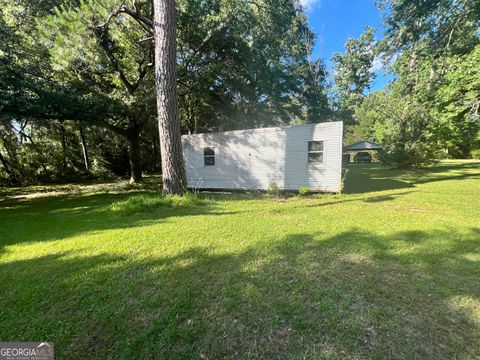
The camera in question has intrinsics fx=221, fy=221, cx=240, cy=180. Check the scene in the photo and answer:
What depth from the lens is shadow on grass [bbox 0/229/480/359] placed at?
5.58 feet

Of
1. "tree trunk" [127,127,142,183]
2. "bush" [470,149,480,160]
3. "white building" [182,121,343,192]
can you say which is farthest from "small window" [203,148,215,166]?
"bush" [470,149,480,160]

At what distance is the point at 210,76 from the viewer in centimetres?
1065

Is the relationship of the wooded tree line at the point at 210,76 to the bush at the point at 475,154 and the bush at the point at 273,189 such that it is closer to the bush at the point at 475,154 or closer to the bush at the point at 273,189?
the bush at the point at 273,189

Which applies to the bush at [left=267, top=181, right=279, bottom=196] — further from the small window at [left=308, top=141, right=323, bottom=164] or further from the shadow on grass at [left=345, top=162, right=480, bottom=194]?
the shadow on grass at [left=345, top=162, right=480, bottom=194]

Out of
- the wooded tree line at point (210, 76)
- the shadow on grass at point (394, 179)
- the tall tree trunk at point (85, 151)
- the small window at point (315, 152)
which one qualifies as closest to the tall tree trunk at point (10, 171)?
the wooded tree line at point (210, 76)

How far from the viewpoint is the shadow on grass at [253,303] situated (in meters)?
1.70

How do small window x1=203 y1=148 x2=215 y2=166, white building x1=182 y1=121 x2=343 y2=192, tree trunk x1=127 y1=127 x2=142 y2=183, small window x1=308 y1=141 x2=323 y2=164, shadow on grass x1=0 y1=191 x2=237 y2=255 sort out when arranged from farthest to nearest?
tree trunk x1=127 y1=127 x2=142 y2=183
small window x1=203 y1=148 x2=215 y2=166
small window x1=308 y1=141 x2=323 y2=164
white building x1=182 y1=121 x2=343 y2=192
shadow on grass x1=0 y1=191 x2=237 y2=255

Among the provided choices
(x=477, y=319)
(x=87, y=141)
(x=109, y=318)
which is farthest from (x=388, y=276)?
(x=87, y=141)

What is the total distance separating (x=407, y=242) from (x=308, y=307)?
2.47 meters

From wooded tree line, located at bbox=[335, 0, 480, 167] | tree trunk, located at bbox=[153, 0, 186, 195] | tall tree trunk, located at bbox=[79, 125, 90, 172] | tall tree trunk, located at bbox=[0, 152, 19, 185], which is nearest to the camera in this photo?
tree trunk, located at bbox=[153, 0, 186, 195]

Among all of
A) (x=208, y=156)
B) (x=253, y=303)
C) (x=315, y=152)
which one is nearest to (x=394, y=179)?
(x=315, y=152)

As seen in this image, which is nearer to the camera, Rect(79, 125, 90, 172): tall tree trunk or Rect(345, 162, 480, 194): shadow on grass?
Rect(345, 162, 480, 194): shadow on grass

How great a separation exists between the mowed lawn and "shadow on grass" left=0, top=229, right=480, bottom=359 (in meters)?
0.01

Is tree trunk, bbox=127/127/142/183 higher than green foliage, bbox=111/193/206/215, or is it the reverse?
tree trunk, bbox=127/127/142/183
